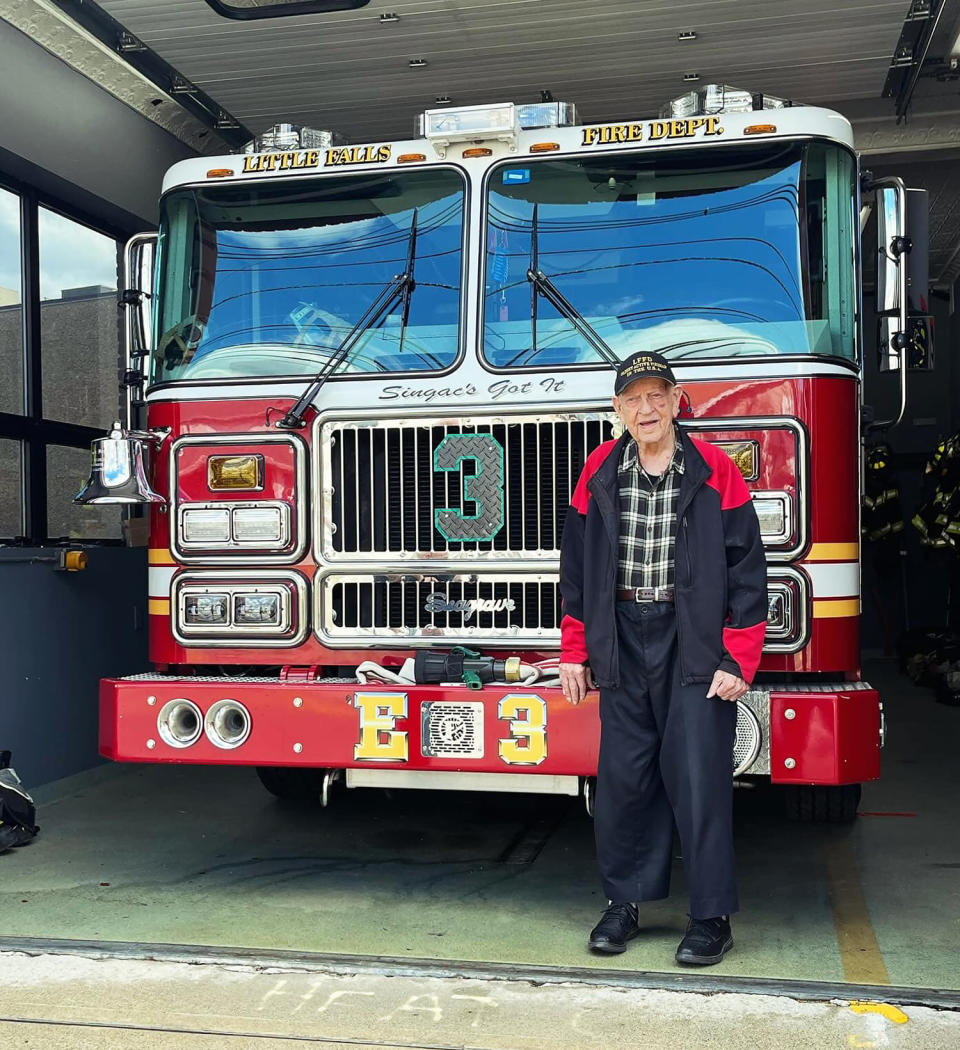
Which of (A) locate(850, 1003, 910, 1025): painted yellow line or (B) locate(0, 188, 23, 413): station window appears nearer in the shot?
(A) locate(850, 1003, 910, 1025): painted yellow line

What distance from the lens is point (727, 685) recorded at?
384cm

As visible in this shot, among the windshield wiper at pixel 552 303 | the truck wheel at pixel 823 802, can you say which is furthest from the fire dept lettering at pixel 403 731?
the truck wheel at pixel 823 802

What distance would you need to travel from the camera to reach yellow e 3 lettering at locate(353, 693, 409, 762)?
436 centimetres

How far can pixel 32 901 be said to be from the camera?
185 inches

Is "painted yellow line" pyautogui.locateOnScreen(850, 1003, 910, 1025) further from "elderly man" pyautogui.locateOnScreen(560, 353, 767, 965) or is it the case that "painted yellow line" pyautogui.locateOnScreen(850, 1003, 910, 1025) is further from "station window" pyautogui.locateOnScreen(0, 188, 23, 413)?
"station window" pyautogui.locateOnScreen(0, 188, 23, 413)

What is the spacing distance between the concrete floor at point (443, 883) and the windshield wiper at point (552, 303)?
200 centimetres

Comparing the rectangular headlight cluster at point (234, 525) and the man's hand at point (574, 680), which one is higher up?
A: the rectangular headlight cluster at point (234, 525)

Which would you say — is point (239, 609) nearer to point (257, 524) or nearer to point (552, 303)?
point (257, 524)

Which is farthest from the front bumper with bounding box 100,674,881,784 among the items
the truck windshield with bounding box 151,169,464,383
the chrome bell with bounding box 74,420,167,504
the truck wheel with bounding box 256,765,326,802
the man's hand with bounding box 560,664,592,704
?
the truck wheel with bounding box 256,765,326,802

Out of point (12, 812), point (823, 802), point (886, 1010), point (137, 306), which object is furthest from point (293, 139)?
point (886, 1010)

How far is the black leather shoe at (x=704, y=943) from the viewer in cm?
389

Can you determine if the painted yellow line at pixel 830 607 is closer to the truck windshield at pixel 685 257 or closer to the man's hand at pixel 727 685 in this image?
the man's hand at pixel 727 685

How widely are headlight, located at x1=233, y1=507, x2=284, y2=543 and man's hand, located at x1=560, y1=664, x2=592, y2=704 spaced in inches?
50.9

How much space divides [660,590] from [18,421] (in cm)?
411
